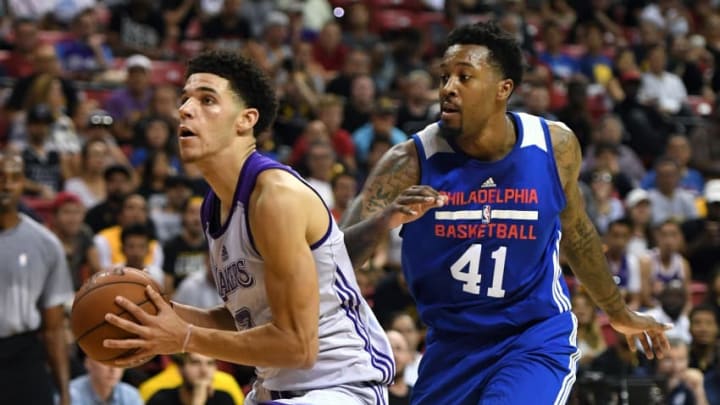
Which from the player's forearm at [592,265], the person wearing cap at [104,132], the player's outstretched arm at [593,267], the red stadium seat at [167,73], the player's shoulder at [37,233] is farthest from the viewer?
the red stadium seat at [167,73]

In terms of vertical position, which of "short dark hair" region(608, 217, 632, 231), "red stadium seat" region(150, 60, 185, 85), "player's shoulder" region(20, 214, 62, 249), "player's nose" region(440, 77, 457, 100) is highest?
"red stadium seat" region(150, 60, 185, 85)

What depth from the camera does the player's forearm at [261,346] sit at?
3.61 meters

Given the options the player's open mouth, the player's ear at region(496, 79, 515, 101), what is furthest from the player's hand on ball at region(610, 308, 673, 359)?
the player's open mouth

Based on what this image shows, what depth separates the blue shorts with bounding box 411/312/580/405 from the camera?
450 centimetres

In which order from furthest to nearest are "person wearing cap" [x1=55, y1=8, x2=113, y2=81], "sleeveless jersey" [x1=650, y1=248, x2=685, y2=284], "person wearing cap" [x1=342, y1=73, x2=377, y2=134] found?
"person wearing cap" [x1=342, y1=73, x2=377, y2=134], "person wearing cap" [x1=55, y1=8, x2=113, y2=81], "sleeveless jersey" [x1=650, y1=248, x2=685, y2=284]

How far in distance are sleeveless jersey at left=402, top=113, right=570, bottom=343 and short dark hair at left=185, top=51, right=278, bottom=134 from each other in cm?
103

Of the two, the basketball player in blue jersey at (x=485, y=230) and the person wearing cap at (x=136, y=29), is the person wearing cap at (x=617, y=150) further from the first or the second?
the basketball player in blue jersey at (x=485, y=230)

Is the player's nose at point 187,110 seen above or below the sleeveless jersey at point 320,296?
above

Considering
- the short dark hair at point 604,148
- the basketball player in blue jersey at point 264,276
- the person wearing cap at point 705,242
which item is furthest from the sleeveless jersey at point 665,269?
the basketball player in blue jersey at point 264,276

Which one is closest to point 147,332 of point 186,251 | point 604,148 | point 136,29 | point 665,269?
→ point 186,251

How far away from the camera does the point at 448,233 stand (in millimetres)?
4711

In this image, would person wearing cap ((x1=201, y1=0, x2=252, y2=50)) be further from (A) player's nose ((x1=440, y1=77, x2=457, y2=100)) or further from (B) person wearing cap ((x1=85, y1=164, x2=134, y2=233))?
(A) player's nose ((x1=440, y1=77, x2=457, y2=100))

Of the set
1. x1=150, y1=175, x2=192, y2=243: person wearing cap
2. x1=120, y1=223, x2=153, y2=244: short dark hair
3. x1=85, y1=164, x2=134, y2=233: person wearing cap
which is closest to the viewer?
x1=120, y1=223, x2=153, y2=244: short dark hair

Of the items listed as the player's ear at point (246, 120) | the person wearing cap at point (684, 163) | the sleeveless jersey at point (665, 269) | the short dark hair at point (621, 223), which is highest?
the person wearing cap at point (684, 163)
